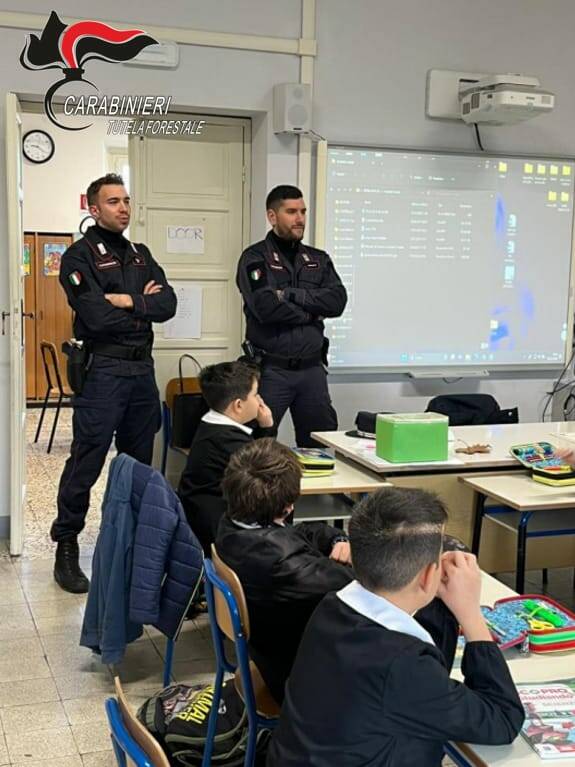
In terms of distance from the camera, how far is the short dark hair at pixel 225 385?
3230mm

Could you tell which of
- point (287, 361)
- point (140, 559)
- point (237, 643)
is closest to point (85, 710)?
point (140, 559)

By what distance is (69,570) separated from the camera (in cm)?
411

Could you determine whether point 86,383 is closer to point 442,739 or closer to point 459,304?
point 459,304

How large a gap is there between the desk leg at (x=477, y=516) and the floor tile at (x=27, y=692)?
1.62 metres

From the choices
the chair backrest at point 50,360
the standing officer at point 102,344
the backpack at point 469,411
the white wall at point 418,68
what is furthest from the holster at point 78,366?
the chair backrest at point 50,360

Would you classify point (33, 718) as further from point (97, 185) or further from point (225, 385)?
point (97, 185)

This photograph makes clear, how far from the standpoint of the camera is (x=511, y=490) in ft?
10.5

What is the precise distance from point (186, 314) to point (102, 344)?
1.29 meters

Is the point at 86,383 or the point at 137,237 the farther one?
the point at 137,237

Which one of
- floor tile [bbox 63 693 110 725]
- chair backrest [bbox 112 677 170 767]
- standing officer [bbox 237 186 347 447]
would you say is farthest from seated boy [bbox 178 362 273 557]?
chair backrest [bbox 112 677 170 767]

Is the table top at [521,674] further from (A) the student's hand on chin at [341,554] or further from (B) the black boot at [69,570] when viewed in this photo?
(B) the black boot at [69,570]

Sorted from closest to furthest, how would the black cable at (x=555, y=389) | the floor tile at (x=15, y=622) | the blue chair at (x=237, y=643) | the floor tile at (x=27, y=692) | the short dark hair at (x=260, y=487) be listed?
the blue chair at (x=237, y=643) < the short dark hair at (x=260, y=487) < the floor tile at (x=27, y=692) < the floor tile at (x=15, y=622) < the black cable at (x=555, y=389)

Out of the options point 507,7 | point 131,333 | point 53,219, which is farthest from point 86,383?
point 53,219

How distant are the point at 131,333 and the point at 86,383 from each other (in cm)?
30
